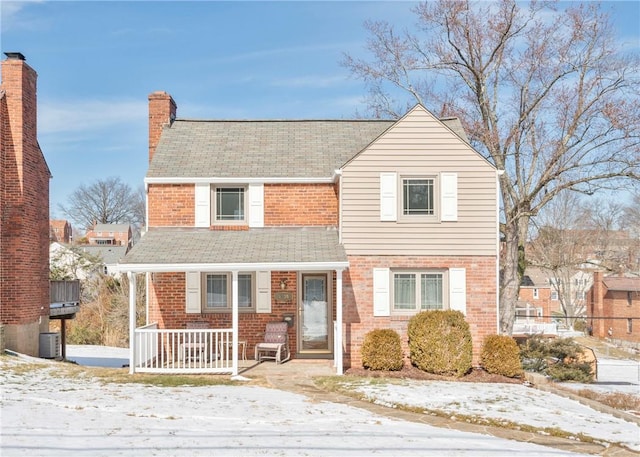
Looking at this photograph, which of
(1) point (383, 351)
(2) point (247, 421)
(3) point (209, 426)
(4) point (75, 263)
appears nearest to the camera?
(3) point (209, 426)

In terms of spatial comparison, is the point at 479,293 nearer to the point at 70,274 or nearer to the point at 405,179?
the point at 405,179

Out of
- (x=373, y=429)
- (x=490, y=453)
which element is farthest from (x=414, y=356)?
(x=490, y=453)

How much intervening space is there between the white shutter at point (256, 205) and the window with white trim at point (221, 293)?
1376 millimetres

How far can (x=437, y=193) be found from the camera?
15.5 m

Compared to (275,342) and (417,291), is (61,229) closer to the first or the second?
(275,342)

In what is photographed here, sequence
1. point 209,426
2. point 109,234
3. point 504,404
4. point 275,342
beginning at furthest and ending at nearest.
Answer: point 109,234, point 275,342, point 504,404, point 209,426

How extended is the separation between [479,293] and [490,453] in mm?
7323

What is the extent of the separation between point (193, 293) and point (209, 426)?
7.24 meters

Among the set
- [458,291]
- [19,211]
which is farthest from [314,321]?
[19,211]

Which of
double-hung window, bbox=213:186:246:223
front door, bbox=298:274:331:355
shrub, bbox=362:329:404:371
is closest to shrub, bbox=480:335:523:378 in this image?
shrub, bbox=362:329:404:371

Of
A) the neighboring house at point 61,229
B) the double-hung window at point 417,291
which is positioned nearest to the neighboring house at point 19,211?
the double-hung window at point 417,291

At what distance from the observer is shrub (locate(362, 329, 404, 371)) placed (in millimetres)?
14539

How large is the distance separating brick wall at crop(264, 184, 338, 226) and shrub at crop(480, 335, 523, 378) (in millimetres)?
5041

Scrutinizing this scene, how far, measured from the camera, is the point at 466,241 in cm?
1541
